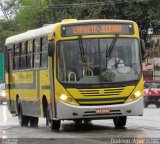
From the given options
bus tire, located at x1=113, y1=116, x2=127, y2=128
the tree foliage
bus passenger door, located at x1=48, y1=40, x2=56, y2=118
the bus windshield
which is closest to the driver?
the bus windshield

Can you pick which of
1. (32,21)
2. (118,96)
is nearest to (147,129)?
(118,96)

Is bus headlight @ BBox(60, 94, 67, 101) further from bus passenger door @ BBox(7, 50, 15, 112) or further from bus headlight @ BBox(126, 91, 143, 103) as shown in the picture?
bus passenger door @ BBox(7, 50, 15, 112)

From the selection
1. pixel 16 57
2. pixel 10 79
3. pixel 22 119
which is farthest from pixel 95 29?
pixel 10 79

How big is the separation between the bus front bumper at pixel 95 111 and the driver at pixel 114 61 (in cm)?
111

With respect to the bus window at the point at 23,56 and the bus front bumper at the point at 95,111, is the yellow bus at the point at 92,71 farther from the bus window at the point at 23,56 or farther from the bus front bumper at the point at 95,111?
the bus window at the point at 23,56

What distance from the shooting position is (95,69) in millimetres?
18297

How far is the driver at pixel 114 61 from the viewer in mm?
18406

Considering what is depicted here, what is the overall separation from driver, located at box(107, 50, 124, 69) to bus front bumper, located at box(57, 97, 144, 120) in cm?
111

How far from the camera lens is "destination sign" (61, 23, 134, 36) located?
1862cm

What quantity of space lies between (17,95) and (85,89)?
625 cm

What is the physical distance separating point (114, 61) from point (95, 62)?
54 centimetres

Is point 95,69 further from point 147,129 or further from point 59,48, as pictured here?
point 147,129

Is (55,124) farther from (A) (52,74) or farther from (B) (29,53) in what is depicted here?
(B) (29,53)

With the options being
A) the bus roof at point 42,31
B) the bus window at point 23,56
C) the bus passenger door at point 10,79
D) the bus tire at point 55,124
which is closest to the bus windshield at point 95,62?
the bus roof at point 42,31
